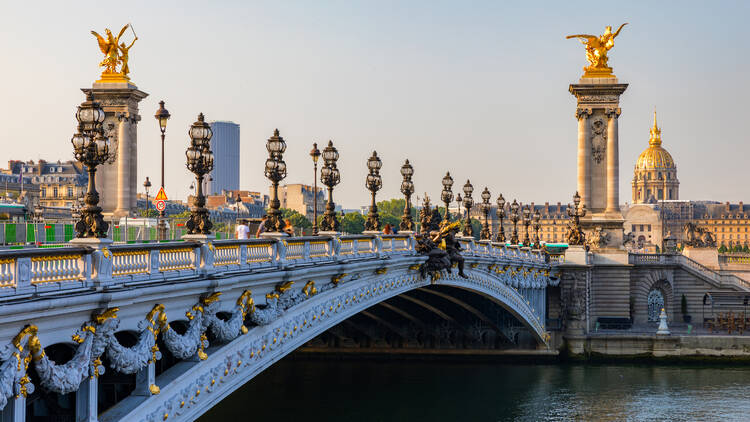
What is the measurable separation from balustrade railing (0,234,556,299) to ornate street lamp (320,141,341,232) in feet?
3.04

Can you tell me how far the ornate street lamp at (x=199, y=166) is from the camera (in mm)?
19922

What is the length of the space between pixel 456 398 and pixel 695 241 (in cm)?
5110

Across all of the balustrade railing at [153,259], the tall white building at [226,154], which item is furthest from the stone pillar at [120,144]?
the tall white building at [226,154]

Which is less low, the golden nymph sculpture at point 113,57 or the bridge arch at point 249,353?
the golden nymph sculpture at point 113,57

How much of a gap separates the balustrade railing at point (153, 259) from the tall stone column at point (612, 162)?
4664 cm

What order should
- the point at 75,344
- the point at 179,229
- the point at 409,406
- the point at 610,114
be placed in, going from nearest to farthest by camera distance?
the point at 75,344 < the point at 179,229 < the point at 409,406 < the point at 610,114

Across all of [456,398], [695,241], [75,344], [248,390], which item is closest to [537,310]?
[456,398]

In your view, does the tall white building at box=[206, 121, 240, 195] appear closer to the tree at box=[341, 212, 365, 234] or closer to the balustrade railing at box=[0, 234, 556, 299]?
the tree at box=[341, 212, 365, 234]

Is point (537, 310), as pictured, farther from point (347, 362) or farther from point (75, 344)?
point (75, 344)

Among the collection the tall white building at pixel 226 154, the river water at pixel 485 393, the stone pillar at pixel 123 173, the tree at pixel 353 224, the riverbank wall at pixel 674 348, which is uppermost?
the tall white building at pixel 226 154

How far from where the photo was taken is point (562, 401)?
158 ft

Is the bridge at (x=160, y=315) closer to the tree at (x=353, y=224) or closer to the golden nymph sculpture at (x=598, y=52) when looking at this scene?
the golden nymph sculpture at (x=598, y=52)

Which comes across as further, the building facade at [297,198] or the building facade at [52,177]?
the building facade at [297,198]

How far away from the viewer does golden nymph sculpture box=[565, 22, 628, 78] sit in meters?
74.8
